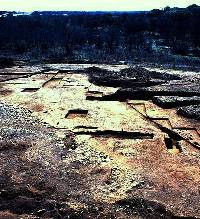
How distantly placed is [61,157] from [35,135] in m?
1.61

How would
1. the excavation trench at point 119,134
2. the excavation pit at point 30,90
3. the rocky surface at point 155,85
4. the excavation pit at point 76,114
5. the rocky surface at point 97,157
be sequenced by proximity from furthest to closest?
the excavation pit at point 30,90, the rocky surface at point 155,85, the excavation pit at point 76,114, the excavation trench at point 119,134, the rocky surface at point 97,157

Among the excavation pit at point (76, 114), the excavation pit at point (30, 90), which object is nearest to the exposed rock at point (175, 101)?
the excavation pit at point (76, 114)

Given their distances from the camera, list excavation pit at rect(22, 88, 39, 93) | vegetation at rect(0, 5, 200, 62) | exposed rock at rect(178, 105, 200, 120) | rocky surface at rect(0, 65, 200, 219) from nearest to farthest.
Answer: rocky surface at rect(0, 65, 200, 219), exposed rock at rect(178, 105, 200, 120), excavation pit at rect(22, 88, 39, 93), vegetation at rect(0, 5, 200, 62)

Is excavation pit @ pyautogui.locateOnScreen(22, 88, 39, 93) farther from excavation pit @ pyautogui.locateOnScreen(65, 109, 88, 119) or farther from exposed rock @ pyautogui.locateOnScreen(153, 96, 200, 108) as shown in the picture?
exposed rock @ pyautogui.locateOnScreen(153, 96, 200, 108)

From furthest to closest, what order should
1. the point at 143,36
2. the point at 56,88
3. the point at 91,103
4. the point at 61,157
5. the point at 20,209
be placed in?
the point at 143,36
the point at 56,88
the point at 91,103
the point at 61,157
the point at 20,209

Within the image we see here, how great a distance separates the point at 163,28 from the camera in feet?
115

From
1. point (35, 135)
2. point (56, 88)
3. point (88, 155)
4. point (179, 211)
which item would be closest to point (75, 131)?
point (35, 135)

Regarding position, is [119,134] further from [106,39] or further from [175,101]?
[106,39]

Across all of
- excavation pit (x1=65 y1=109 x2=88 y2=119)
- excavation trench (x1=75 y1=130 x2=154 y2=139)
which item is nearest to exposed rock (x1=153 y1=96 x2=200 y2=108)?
excavation pit (x1=65 y1=109 x2=88 y2=119)

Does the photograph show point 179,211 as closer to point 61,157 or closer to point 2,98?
point 61,157

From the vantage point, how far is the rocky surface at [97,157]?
238 inches

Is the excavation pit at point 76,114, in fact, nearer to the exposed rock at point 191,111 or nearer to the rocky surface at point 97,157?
the rocky surface at point 97,157

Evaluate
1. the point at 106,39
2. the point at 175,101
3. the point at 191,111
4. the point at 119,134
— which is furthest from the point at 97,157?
the point at 106,39

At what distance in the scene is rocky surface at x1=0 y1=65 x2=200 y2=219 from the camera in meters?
6.04
